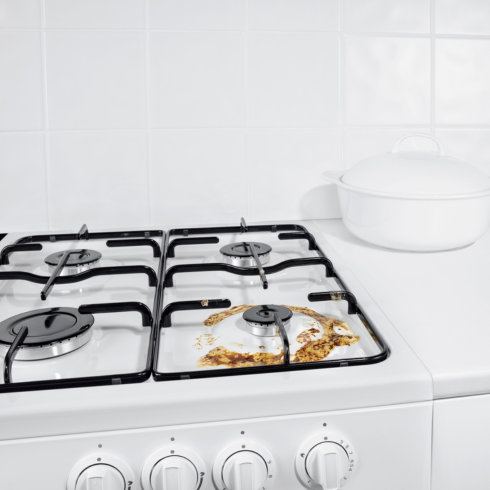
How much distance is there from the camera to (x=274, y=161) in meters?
→ 1.29

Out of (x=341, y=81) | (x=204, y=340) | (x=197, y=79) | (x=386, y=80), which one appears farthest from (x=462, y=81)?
(x=204, y=340)

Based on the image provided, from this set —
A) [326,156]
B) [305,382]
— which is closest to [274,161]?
[326,156]

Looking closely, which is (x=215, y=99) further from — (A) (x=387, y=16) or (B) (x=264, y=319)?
(B) (x=264, y=319)

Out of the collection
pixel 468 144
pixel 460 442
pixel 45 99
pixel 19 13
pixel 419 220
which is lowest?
pixel 460 442

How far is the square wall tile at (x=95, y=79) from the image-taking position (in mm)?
1171

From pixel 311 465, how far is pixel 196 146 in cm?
85

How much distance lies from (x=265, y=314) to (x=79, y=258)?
0.46 m

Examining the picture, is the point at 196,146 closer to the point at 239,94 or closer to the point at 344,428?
the point at 239,94

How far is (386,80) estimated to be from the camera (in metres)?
1.28

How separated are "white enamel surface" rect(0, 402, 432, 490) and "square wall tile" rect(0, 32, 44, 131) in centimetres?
85

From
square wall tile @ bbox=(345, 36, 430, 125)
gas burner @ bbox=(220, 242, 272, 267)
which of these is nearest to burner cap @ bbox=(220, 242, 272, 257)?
gas burner @ bbox=(220, 242, 272, 267)

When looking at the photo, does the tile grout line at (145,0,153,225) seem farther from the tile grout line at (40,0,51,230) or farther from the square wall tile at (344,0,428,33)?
the square wall tile at (344,0,428,33)

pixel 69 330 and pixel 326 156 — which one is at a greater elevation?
pixel 326 156

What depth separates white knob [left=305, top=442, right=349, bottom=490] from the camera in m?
0.58
